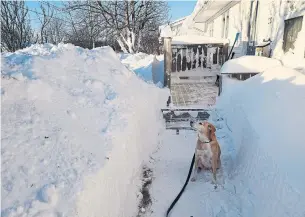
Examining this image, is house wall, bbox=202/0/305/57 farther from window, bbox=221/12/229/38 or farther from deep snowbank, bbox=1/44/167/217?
deep snowbank, bbox=1/44/167/217

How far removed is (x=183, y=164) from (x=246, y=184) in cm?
112

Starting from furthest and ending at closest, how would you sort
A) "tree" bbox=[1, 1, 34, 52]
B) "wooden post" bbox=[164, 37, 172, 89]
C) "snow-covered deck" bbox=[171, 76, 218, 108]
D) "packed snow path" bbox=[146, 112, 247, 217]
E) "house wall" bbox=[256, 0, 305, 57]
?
"tree" bbox=[1, 1, 34, 52] → "wooden post" bbox=[164, 37, 172, 89] → "snow-covered deck" bbox=[171, 76, 218, 108] → "house wall" bbox=[256, 0, 305, 57] → "packed snow path" bbox=[146, 112, 247, 217]

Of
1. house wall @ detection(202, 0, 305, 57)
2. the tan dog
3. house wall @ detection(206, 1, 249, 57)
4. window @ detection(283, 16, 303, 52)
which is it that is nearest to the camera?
the tan dog

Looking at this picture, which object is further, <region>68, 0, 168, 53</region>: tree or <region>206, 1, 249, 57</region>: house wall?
<region>68, 0, 168, 53</region>: tree

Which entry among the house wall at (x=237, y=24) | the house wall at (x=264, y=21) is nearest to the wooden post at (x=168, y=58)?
the house wall at (x=264, y=21)

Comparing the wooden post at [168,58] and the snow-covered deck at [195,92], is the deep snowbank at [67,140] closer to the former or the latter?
the snow-covered deck at [195,92]

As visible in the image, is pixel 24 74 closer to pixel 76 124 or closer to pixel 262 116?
pixel 76 124

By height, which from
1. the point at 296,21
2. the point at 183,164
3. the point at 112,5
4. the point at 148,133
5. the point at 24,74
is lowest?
the point at 183,164

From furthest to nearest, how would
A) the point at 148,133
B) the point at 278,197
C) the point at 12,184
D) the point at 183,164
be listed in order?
the point at 148,133
the point at 183,164
the point at 278,197
the point at 12,184

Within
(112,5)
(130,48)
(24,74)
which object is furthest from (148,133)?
(112,5)

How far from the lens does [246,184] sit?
9.16 ft

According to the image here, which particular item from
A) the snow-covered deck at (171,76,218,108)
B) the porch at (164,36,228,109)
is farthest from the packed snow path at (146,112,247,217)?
the porch at (164,36,228,109)

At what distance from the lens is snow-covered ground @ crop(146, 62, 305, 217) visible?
7.25ft

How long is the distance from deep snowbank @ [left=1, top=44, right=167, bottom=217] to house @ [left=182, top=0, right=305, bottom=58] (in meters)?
4.11
